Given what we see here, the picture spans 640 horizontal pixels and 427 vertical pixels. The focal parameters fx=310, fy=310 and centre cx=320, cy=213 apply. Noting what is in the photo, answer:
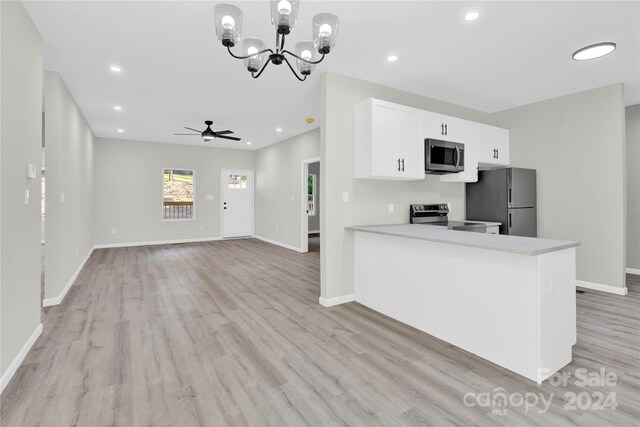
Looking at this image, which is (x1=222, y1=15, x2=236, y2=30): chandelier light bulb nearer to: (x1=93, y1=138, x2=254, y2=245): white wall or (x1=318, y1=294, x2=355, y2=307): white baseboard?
(x1=318, y1=294, x2=355, y2=307): white baseboard

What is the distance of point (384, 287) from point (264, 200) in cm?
600

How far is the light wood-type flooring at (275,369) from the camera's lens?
1.72 meters

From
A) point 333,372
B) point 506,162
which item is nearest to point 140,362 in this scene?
point 333,372

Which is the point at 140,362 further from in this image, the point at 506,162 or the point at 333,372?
the point at 506,162

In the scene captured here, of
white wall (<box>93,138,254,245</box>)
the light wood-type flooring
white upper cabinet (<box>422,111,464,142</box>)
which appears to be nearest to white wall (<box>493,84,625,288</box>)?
the light wood-type flooring

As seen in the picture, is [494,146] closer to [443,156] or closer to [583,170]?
Result: [583,170]

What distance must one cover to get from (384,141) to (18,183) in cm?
322

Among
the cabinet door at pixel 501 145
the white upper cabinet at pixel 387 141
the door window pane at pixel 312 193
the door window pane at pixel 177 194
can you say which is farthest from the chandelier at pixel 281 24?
the door window pane at pixel 312 193

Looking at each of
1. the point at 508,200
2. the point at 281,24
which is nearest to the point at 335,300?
the point at 281,24

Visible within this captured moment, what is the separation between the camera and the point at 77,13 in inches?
97.6

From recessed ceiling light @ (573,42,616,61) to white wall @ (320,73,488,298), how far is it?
1.88 m

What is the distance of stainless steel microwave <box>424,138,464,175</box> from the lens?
3801 mm

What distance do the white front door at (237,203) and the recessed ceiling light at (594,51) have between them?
7.66 metres

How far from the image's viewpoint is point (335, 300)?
11.5 ft
